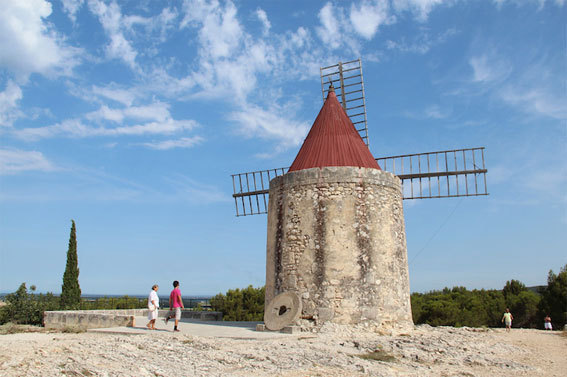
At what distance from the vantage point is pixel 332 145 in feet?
36.8

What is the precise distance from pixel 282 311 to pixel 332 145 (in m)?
4.07

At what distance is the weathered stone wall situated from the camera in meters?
9.50

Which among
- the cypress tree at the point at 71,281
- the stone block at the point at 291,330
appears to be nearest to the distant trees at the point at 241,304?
the cypress tree at the point at 71,281

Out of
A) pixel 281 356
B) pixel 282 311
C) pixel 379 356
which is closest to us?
pixel 281 356

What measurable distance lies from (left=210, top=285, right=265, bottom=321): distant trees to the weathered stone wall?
6414 millimetres

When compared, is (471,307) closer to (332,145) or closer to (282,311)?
(332,145)

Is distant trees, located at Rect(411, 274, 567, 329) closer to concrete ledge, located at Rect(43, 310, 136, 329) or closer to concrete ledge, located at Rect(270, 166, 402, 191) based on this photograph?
concrete ledge, located at Rect(270, 166, 402, 191)

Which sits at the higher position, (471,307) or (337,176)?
(337,176)

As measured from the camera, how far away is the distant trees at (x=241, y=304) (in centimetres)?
1662

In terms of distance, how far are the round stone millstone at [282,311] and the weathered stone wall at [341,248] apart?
16cm

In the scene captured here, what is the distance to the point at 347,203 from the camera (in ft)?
32.6

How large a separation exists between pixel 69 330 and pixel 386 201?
23.2ft

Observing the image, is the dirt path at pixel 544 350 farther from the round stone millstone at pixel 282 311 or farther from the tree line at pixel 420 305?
the tree line at pixel 420 305

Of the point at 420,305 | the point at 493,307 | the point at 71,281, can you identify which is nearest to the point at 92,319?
the point at 71,281
